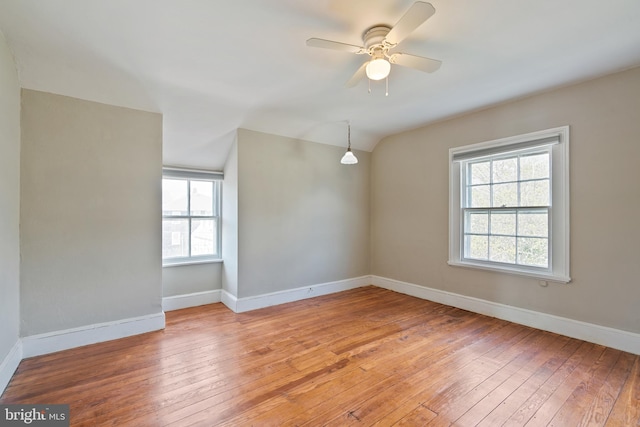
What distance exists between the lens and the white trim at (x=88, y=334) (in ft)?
8.27

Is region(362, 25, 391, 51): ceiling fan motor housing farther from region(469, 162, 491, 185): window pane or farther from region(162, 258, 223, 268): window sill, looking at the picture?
region(162, 258, 223, 268): window sill

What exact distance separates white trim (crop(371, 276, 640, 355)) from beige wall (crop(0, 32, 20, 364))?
4335mm

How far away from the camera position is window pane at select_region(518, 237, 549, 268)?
3143mm

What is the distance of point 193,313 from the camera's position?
3.62m

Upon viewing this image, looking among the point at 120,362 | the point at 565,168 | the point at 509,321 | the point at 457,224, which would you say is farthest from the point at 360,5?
the point at 509,321

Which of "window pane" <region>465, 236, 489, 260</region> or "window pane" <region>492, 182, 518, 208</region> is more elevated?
"window pane" <region>492, 182, 518, 208</region>

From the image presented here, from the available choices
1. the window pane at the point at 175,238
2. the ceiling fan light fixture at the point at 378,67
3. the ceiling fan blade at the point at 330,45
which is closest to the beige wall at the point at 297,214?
the window pane at the point at 175,238

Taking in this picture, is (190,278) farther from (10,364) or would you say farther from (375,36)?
(375,36)

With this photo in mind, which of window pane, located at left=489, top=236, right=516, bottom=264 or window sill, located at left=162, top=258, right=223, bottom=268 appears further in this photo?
window sill, located at left=162, top=258, right=223, bottom=268

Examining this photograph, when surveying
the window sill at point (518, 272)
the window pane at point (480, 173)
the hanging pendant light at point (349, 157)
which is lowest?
the window sill at point (518, 272)

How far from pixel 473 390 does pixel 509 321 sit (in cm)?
167

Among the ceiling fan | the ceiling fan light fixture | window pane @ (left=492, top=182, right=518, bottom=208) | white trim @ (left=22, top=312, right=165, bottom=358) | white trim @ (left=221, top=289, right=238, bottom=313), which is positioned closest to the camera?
the ceiling fan
